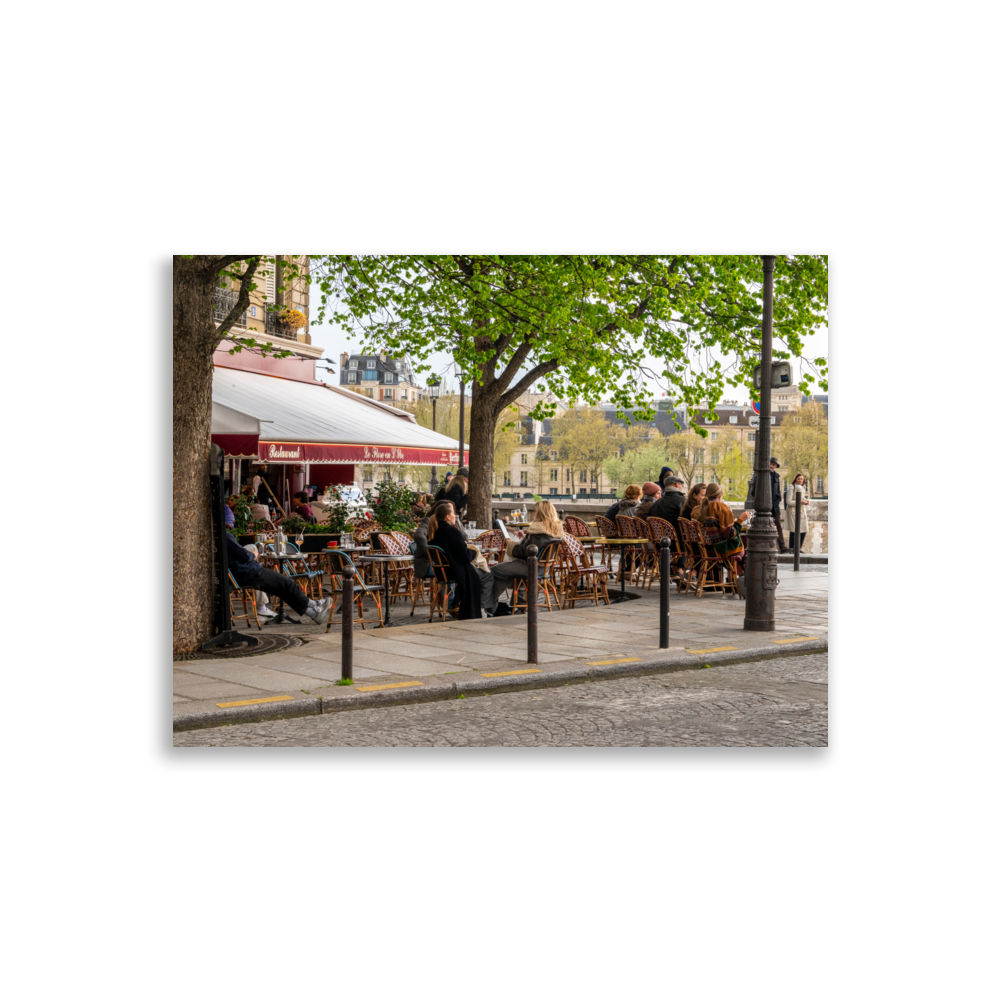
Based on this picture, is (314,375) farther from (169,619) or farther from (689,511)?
(169,619)

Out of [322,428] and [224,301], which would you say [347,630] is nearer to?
[322,428]

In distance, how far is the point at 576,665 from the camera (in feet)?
28.1

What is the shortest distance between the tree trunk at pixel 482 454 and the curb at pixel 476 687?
30.6ft

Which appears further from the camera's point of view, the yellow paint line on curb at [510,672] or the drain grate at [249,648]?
the drain grate at [249,648]

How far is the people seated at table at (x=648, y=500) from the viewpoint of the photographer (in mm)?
15656

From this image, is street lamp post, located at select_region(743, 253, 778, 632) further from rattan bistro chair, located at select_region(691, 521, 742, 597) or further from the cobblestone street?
rattan bistro chair, located at select_region(691, 521, 742, 597)

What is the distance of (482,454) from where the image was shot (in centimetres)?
1891

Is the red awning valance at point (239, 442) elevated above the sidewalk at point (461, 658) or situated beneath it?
elevated above

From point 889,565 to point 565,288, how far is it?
36.1 feet

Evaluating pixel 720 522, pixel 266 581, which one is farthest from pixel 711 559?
pixel 266 581

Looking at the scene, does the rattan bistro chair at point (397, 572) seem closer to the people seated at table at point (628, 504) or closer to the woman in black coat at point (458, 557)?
the woman in black coat at point (458, 557)

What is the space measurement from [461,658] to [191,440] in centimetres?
283

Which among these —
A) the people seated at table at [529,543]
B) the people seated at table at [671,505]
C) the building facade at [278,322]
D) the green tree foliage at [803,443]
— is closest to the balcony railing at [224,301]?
the building facade at [278,322]
